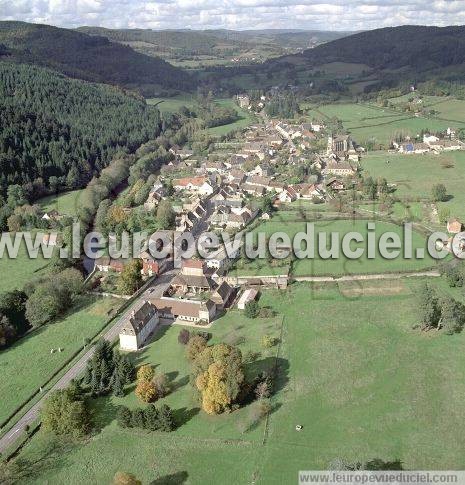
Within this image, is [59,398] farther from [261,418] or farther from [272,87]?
Answer: [272,87]

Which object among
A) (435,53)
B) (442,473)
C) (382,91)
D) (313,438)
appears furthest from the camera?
(435,53)

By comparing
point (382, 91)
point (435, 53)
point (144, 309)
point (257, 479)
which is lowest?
point (257, 479)

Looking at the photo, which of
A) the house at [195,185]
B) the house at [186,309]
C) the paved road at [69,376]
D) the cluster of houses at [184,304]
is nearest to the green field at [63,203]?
the house at [195,185]

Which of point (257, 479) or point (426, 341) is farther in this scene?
point (426, 341)

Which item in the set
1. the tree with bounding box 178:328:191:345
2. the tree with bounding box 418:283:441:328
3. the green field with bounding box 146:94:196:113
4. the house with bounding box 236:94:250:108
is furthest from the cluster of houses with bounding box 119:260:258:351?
the house with bounding box 236:94:250:108

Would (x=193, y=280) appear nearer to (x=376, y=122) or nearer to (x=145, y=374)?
(x=145, y=374)

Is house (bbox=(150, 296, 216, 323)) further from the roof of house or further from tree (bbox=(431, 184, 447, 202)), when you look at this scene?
tree (bbox=(431, 184, 447, 202))

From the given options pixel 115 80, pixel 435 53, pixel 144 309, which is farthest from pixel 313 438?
pixel 435 53
